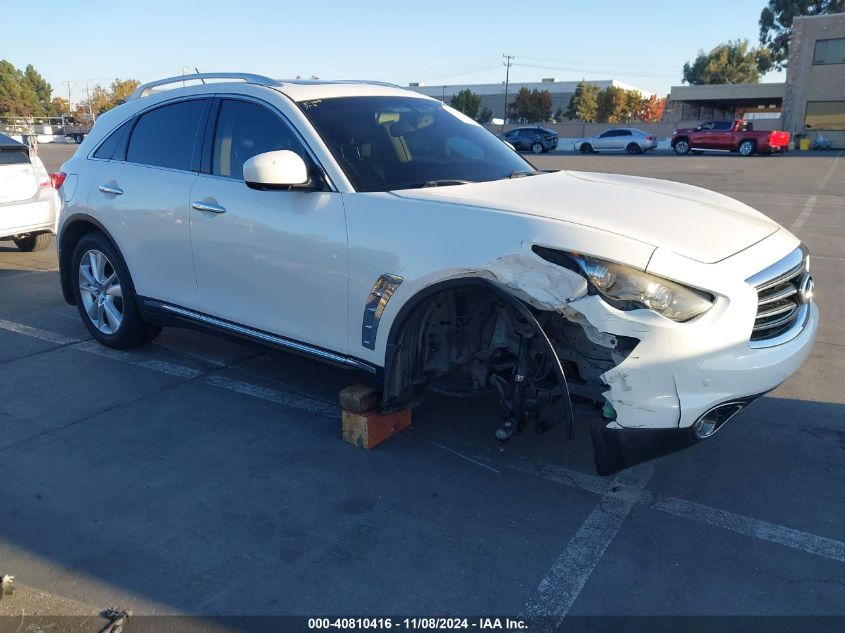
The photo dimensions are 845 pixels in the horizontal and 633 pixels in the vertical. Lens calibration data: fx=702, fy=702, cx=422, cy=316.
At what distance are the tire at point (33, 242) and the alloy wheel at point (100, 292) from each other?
483 cm

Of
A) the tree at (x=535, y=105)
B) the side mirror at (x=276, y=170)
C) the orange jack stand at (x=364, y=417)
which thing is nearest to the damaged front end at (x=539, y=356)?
the orange jack stand at (x=364, y=417)

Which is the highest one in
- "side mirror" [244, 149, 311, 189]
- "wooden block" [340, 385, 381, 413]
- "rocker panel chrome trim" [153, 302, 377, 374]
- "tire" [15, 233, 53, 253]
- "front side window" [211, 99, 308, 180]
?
"front side window" [211, 99, 308, 180]

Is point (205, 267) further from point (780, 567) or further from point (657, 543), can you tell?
point (780, 567)

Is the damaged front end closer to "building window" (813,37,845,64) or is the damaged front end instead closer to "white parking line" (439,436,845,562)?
"white parking line" (439,436,845,562)

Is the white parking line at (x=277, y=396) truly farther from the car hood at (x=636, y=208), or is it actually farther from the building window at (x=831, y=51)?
the building window at (x=831, y=51)

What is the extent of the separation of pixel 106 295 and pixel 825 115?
51291 millimetres

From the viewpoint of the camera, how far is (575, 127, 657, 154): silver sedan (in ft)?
125

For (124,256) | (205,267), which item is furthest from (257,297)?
(124,256)

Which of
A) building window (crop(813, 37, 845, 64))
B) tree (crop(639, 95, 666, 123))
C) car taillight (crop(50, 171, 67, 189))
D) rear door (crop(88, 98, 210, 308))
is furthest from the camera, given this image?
tree (crop(639, 95, 666, 123))

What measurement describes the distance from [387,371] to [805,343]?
1.96 meters

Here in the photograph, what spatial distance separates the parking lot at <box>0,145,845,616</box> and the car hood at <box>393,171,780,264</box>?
2.83 feet

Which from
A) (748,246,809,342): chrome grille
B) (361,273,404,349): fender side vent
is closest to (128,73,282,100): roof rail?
(361,273,404,349): fender side vent

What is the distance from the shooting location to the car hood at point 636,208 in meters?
3.02

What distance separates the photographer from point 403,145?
13.5 feet
